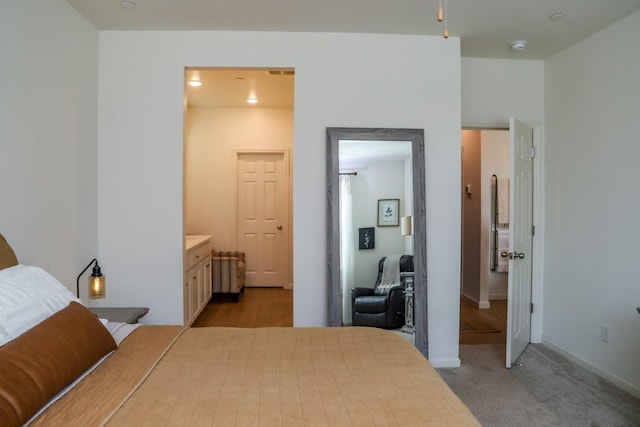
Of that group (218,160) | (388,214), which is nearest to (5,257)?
(388,214)

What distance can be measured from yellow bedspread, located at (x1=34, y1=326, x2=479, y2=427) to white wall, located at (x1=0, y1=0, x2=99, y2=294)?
1.06 meters

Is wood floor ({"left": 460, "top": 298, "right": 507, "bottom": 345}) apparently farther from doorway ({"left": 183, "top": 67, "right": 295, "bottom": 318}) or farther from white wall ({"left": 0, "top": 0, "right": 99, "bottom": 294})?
white wall ({"left": 0, "top": 0, "right": 99, "bottom": 294})

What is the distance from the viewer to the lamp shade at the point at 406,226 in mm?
3158

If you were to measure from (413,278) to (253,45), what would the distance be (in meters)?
2.20

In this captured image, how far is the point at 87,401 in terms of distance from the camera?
1.21 meters

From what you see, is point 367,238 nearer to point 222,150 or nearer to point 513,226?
point 513,226

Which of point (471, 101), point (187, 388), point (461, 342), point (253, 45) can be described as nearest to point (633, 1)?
point (471, 101)

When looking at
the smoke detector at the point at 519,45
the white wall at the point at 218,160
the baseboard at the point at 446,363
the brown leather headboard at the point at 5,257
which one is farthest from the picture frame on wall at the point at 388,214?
the white wall at the point at 218,160

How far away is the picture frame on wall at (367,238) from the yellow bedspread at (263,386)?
133 cm

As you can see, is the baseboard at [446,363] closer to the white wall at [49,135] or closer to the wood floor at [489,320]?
the wood floor at [489,320]

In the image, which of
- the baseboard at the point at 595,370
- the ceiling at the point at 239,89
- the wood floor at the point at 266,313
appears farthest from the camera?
the ceiling at the point at 239,89

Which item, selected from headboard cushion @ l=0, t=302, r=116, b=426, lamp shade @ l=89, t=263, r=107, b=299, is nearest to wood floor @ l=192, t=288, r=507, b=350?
lamp shade @ l=89, t=263, r=107, b=299

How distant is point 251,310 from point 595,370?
11.5 feet

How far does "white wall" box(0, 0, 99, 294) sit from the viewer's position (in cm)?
209
